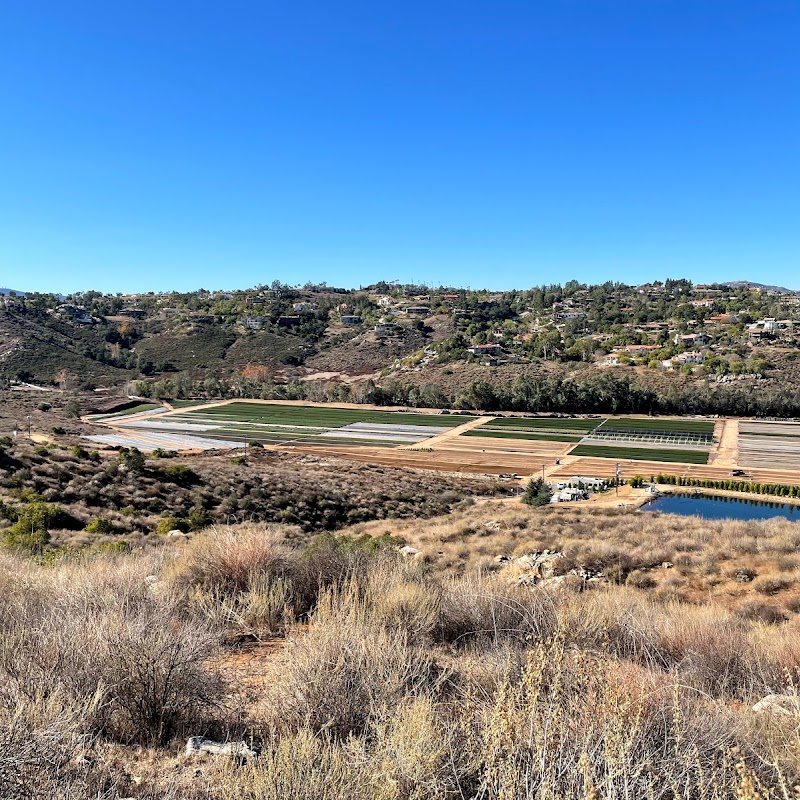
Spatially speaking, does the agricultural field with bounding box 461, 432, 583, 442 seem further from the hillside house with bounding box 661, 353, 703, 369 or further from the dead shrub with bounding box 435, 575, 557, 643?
the dead shrub with bounding box 435, 575, 557, 643

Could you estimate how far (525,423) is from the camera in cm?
8250

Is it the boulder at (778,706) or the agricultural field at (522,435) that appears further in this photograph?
the agricultural field at (522,435)

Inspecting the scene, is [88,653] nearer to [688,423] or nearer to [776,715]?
[776,715]

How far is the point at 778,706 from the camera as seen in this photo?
4.71 m

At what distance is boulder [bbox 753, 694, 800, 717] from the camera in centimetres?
444

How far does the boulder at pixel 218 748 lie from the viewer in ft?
12.5

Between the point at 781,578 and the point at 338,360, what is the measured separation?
415 ft

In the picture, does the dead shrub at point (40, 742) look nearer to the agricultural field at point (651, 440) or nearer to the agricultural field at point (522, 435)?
the agricultural field at point (651, 440)

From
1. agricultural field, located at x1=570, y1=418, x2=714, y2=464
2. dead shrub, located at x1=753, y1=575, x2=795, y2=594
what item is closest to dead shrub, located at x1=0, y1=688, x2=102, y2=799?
dead shrub, located at x1=753, y1=575, x2=795, y2=594

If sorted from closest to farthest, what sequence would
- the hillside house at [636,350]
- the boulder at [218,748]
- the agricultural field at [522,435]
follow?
the boulder at [218,748] < the agricultural field at [522,435] < the hillside house at [636,350]

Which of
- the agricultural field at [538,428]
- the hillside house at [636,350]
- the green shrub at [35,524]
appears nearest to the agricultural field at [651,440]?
the agricultural field at [538,428]

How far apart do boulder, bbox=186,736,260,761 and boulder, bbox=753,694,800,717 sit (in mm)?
4109

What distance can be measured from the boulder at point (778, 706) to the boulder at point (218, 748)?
4.11 meters

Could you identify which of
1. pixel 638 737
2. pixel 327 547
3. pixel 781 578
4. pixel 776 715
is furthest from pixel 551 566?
pixel 638 737
